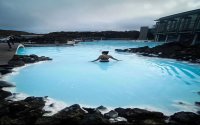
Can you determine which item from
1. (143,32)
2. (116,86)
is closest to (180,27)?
(143,32)

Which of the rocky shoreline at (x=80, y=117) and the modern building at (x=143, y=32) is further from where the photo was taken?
the modern building at (x=143, y=32)

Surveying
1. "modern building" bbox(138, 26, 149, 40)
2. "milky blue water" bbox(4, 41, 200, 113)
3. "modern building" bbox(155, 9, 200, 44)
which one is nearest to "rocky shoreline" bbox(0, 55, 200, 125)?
"milky blue water" bbox(4, 41, 200, 113)

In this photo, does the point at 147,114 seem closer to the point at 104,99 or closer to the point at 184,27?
the point at 104,99

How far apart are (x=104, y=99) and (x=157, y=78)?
4.72m

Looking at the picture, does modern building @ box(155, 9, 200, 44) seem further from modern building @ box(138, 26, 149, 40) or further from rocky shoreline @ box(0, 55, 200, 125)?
rocky shoreline @ box(0, 55, 200, 125)

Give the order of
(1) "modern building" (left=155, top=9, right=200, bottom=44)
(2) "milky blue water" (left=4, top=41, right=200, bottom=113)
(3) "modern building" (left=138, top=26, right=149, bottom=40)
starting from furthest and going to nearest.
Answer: (3) "modern building" (left=138, top=26, right=149, bottom=40), (1) "modern building" (left=155, top=9, right=200, bottom=44), (2) "milky blue water" (left=4, top=41, right=200, bottom=113)

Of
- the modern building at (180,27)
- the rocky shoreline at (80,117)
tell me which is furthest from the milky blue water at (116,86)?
the modern building at (180,27)

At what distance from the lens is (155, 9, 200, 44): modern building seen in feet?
108

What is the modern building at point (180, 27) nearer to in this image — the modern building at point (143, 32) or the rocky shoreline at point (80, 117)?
the modern building at point (143, 32)

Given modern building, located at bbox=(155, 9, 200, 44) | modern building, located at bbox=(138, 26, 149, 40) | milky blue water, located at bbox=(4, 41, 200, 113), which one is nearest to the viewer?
milky blue water, located at bbox=(4, 41, 200, 113)

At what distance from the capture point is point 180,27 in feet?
125

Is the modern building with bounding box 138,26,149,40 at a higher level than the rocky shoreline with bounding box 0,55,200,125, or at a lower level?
higher

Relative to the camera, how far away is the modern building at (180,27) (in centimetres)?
3297

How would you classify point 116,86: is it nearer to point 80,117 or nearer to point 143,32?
point 80,117
